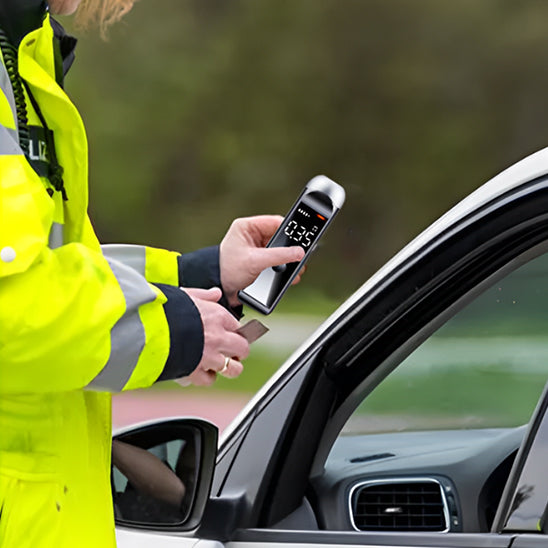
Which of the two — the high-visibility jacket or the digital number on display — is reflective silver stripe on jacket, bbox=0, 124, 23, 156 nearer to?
the high-visibility jacket

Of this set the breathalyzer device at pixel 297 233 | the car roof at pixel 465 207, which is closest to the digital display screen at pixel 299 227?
the breathalyzer device at pixel 297 233

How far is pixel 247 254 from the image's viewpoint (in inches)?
55.8

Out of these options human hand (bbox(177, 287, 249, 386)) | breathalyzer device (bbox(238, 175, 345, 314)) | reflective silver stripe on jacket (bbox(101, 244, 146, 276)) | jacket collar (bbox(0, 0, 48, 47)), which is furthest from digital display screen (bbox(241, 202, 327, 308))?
jacket collar (bbox(0, 0, 48, 47))

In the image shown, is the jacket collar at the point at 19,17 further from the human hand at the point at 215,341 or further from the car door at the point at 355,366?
the car door at the point at 355,366

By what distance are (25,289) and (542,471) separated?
0.63m

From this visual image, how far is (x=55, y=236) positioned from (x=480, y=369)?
64cm

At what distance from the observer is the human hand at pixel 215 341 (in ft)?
3.57

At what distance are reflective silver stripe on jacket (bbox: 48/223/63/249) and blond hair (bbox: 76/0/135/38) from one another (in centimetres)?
28

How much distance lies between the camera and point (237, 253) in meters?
1.42

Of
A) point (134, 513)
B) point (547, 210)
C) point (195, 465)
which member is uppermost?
point (547, 210)

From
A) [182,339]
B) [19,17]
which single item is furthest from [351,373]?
[19,17]

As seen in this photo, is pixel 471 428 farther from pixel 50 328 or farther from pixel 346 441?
pixel 50 328

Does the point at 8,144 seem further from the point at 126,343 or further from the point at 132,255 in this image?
A: the point at 132,255

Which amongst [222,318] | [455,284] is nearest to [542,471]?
[455,284]
